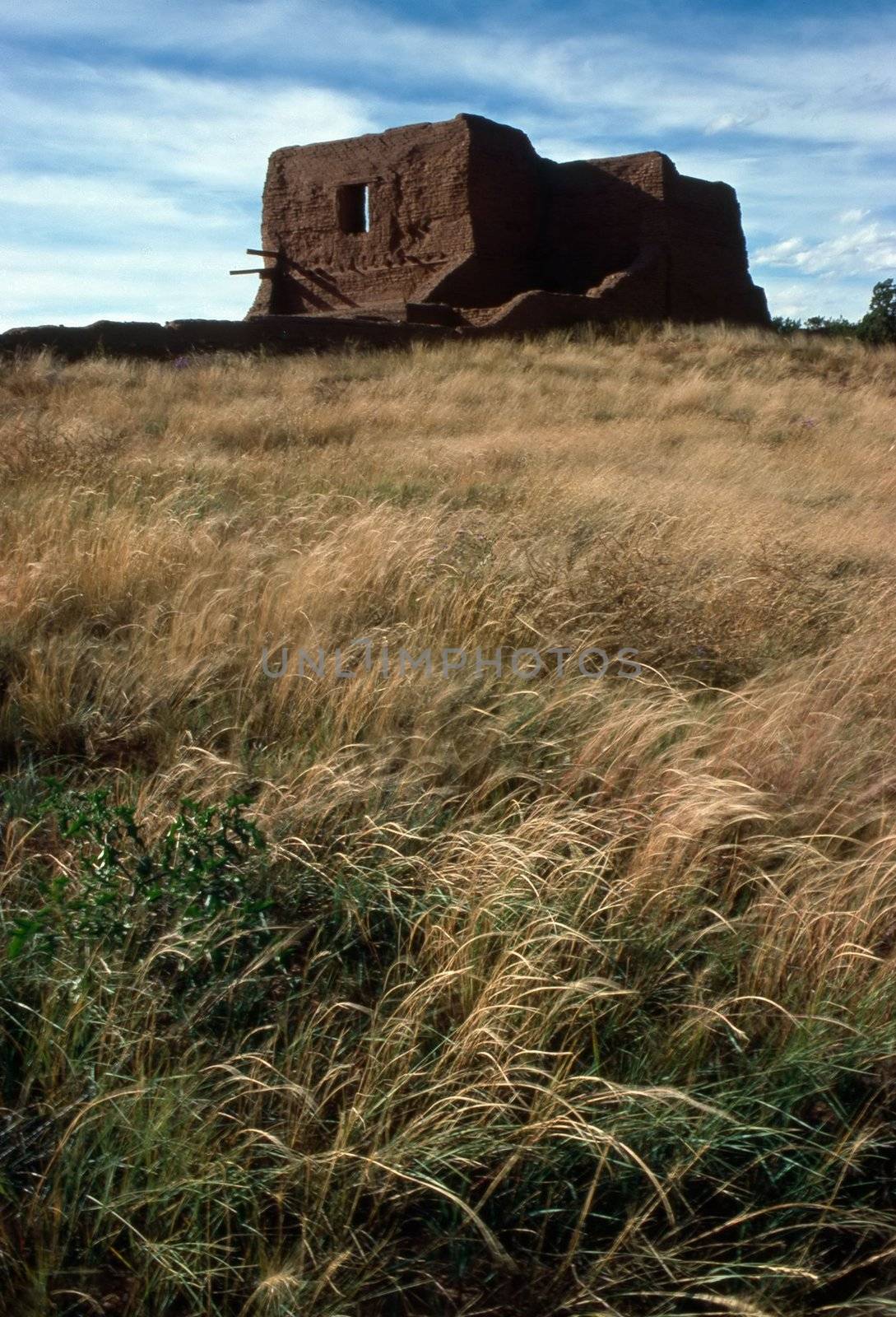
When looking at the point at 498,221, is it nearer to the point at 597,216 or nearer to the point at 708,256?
the point at 597,216

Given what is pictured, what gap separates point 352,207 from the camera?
19656mm

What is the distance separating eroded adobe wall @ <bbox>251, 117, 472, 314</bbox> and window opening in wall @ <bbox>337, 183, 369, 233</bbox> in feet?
0.34

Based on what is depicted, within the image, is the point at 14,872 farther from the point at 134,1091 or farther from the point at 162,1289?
the point at 162,1289

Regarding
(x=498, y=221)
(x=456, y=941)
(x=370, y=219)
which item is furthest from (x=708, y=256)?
(x=456, y=941)

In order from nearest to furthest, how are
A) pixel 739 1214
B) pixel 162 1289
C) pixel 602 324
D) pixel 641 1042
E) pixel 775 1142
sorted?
pixel 162 1289 → pixel 739 1214 → pixel 775 1142 → pixel 641 1042 → pixel 602 324

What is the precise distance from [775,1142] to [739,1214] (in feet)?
0.59

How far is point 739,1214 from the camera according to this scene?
5.74ft

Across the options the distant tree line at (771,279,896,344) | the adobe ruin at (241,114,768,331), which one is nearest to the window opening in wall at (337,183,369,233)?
the adobe ruin at (241,114,768,331)

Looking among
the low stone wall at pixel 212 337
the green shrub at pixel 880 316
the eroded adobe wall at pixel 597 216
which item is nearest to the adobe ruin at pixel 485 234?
the eroded adobe wall at pixel 597 216

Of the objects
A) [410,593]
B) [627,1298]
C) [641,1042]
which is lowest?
[627,1298]

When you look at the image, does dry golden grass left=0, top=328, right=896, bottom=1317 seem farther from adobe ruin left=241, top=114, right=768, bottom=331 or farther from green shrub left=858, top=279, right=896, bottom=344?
green shrub left=858, top=279, right=896, bottom=344

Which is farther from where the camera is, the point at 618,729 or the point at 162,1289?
the point at 618,729

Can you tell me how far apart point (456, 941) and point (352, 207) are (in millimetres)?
19567

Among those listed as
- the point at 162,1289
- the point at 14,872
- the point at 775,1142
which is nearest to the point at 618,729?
the point at 775,1142
